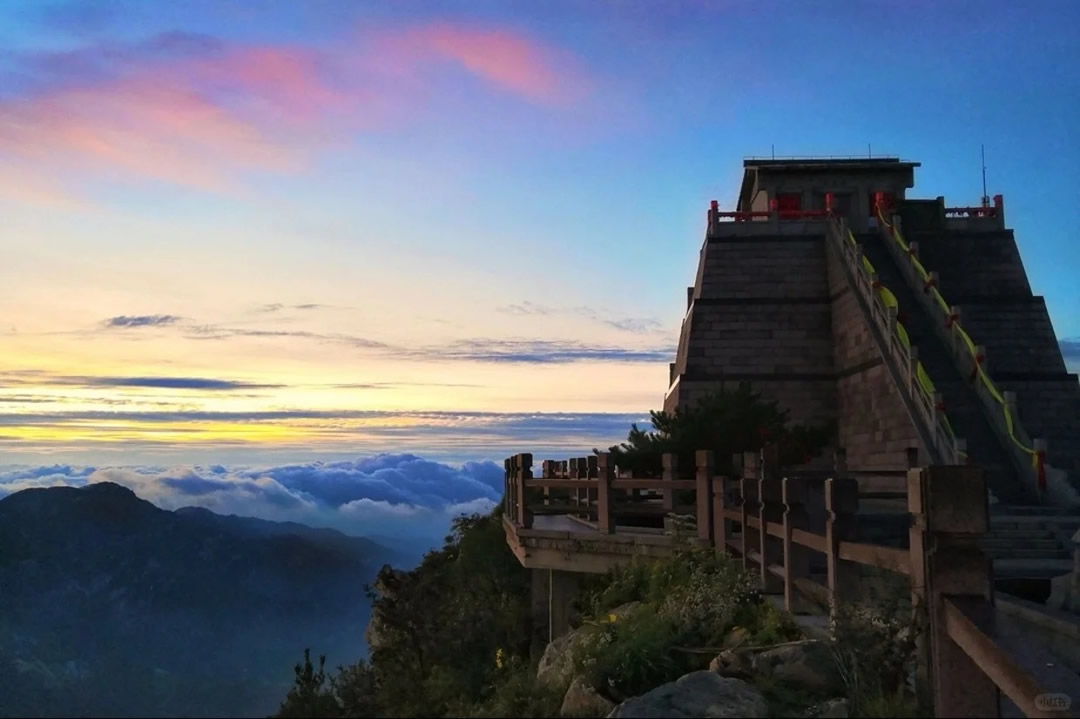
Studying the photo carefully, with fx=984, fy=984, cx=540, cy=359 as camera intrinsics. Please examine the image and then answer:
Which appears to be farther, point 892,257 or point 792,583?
point 892,257

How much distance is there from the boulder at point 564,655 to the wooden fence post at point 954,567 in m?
3.30

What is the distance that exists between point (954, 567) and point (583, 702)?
8.75ft

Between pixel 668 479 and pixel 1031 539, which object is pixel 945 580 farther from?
pixel 1031 539

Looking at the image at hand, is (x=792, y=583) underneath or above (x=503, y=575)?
above

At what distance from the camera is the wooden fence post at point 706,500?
1189cm

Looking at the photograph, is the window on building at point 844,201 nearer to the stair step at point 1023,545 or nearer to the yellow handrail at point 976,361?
the yellow handrail at point 976,361

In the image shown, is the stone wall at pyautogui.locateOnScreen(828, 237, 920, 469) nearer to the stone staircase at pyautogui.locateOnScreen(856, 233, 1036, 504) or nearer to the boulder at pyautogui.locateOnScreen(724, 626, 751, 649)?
the stone staircase at pyautogui.locateOnScreen(856, 233, 1036, 504)

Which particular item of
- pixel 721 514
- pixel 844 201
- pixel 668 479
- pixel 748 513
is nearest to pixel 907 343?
pixel 668 479

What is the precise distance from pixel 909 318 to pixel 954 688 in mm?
24502

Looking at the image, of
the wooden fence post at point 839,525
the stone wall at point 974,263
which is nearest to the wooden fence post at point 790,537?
the wooden fence post at point 839,525

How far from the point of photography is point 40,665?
63.4m

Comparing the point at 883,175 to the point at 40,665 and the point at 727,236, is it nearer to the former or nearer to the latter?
the point at 727,236

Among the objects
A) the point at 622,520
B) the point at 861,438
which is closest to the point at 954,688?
the point at 622,520

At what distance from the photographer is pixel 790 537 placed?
8133mm
